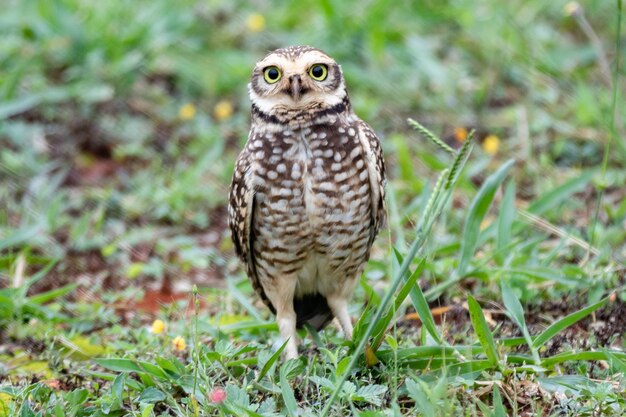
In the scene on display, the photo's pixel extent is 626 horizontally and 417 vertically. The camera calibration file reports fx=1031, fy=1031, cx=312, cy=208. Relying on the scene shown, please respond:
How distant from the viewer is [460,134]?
6.00 meters

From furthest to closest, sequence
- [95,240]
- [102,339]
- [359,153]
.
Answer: [95,240] < [102,339] < [359,153]

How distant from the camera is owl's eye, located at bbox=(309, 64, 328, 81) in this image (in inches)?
151

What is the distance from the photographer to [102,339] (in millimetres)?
4297

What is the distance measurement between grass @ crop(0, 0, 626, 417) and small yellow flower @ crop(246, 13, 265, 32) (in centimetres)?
3

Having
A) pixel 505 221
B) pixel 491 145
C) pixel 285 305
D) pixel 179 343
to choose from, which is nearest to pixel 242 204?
pixel 285 305

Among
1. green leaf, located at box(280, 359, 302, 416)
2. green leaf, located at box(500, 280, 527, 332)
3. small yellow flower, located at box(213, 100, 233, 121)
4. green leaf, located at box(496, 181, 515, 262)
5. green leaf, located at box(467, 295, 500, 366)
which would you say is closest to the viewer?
green leaf, located at box(280, 359, 302, 416)

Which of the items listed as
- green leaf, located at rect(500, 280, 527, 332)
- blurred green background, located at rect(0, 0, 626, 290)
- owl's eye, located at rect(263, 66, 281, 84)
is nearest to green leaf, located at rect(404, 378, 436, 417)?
green leaf, located at rect(500, 280, 527, 332)

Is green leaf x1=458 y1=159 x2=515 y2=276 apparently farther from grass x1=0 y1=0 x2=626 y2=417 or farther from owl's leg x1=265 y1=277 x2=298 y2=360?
owl's leg x1=265 y1=277 x2=298 y2=360

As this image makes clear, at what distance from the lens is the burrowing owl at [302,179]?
380cm

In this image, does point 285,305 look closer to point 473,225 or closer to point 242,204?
point 242,204

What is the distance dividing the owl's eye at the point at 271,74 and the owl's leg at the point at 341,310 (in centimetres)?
90

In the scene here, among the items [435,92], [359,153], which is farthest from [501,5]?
[359,153]

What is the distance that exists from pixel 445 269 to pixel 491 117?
2.19 meters

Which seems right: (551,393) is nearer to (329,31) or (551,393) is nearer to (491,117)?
(491,117)
